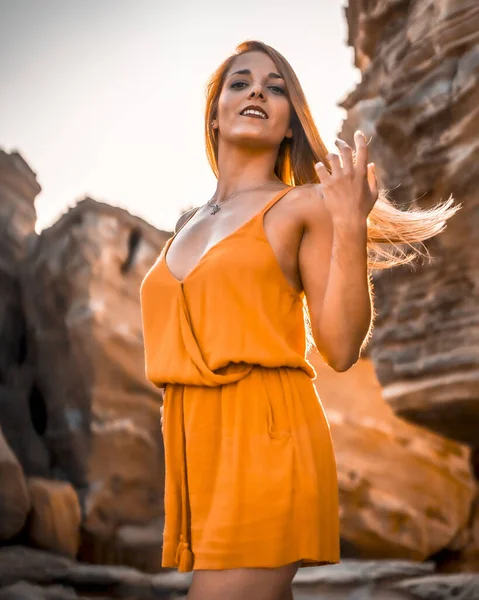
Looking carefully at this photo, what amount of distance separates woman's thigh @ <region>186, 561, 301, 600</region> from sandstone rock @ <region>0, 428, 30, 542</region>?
502cm

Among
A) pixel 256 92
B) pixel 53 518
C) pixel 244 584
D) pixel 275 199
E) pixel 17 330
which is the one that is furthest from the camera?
pixel 17 330

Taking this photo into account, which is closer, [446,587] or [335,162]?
[335,162]

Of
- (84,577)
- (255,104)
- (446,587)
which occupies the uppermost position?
(255,104)

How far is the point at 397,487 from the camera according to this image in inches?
263

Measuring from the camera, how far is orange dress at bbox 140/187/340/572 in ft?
4.65

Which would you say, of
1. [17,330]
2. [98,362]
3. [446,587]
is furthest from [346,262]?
[17,330]

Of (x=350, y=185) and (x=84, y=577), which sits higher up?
(x=350, y=185)

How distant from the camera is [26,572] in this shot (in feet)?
18.6

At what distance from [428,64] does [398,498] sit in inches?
143

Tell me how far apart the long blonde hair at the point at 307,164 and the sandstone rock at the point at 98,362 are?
6.05 meters

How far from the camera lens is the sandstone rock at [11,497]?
6.01m

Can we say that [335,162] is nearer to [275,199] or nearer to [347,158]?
[347,158]

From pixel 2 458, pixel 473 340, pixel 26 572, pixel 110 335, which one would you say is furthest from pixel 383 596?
pixel 110 335

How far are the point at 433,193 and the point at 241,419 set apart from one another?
3923 millimetres
